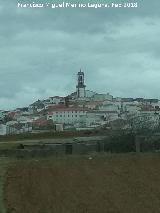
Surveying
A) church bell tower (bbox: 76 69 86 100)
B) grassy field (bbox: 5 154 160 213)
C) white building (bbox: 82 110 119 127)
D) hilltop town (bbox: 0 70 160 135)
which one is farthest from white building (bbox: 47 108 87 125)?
grassy field (bbox: 5 154 160 213)

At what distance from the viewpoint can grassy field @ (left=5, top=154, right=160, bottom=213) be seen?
13.2 metres

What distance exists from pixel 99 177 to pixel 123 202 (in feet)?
18.2

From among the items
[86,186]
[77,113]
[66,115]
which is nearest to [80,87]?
[77,113]

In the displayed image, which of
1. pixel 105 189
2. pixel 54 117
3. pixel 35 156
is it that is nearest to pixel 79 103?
pixel 54 117

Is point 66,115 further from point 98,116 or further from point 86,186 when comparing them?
point 86,186

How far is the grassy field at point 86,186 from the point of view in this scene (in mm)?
13180

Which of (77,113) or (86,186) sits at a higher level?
(77,113)

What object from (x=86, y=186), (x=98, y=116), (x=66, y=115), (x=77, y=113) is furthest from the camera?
(x=77, y=113)

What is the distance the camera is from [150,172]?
66.3ft

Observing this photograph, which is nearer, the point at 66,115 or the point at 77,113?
the point at 66,115

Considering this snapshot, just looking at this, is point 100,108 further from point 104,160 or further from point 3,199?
point 3,199

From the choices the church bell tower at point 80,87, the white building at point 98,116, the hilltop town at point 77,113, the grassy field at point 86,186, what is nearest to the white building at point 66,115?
the hilltop town at point 77,113

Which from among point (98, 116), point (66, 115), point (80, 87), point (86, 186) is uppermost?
point (80, 87)

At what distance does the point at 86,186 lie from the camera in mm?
17062
